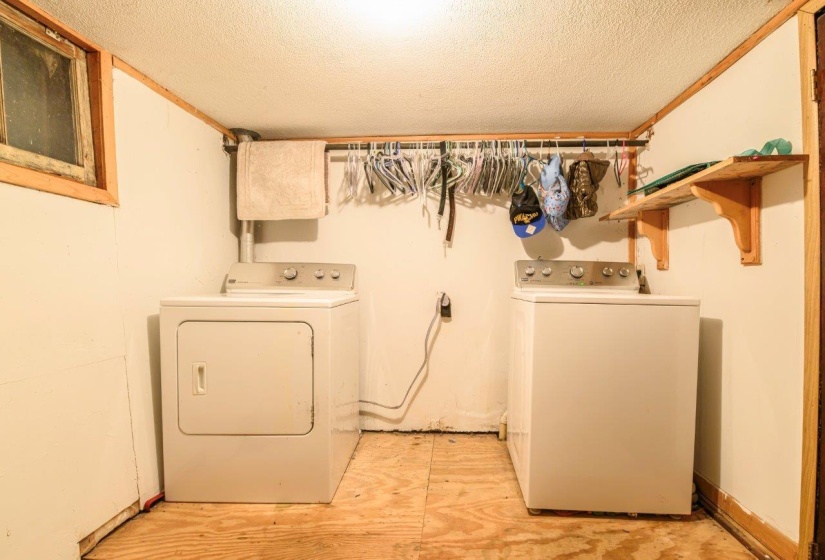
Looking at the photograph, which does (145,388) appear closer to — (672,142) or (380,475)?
(380,475)

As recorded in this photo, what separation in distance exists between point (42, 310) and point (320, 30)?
1.31 meters

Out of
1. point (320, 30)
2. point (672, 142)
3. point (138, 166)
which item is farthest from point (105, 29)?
point (672, 142)

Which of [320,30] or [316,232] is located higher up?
[320,30]

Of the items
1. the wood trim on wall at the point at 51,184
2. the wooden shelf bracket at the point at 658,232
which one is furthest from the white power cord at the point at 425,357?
the wood trim on wall at the point at 51,184

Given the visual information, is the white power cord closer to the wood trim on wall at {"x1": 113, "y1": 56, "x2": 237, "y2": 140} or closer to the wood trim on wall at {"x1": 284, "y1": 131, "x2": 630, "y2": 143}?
the wood trim on wall at {"x1": 284, "y1": 131, "x2": 630, "y2": 143}

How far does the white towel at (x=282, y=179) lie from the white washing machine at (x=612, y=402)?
4.45 feet

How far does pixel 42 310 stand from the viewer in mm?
1119

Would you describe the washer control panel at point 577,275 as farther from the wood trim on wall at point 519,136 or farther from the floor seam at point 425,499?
the floor seam at point 425,499

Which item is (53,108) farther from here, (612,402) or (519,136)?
(612,402)

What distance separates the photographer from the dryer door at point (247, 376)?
146 centimetres

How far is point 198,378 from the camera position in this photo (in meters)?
1.47

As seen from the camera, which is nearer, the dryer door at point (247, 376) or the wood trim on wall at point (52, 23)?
the wood trim on wall at point (52, 23)

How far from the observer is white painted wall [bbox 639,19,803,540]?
1130mm

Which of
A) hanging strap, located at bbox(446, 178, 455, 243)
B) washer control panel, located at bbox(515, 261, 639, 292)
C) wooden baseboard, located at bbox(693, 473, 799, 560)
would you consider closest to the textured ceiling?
hanging strap, located at bbox(446, 178, 455, 243)
